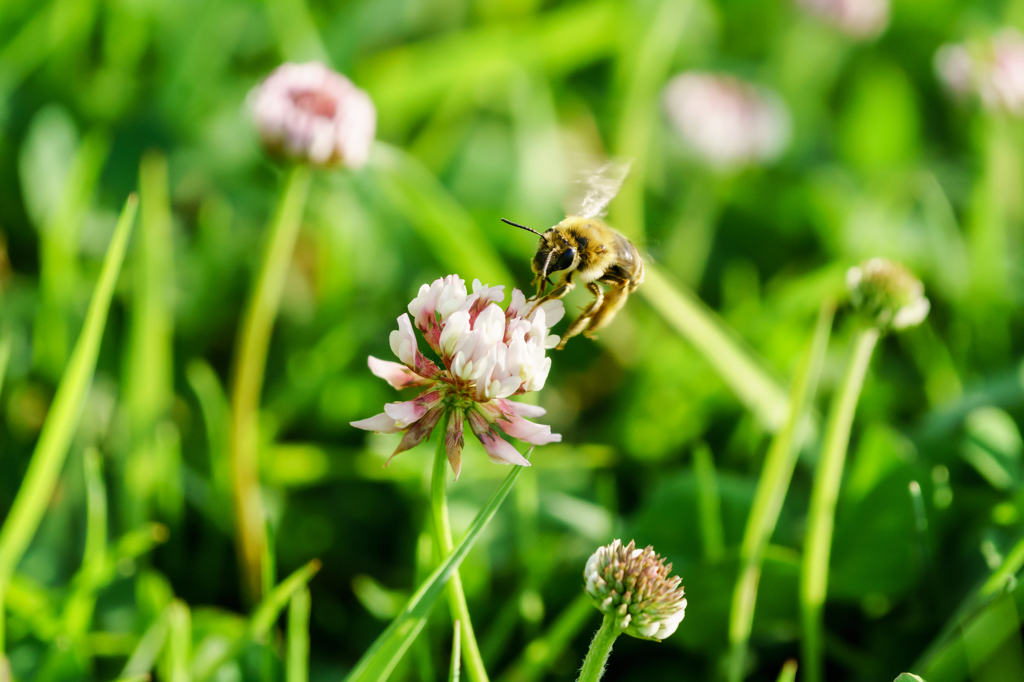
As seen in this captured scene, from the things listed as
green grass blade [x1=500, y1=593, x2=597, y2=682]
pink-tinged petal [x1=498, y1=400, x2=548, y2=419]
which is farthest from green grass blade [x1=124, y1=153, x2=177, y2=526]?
pink-tinged petal [x1=498, y1=400, x2=548, y2=419]

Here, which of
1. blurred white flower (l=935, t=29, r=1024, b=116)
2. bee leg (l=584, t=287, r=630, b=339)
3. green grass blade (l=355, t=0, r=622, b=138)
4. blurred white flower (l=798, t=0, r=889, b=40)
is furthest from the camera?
blurred white flower (l=798, t=0, r=889, b=40)

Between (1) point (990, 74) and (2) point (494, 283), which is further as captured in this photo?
(1) point (990, 74)

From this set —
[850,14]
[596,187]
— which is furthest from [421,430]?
[850,14]

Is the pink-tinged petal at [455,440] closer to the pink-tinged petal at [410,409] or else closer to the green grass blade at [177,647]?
the pink-tinged petal at [410,409]

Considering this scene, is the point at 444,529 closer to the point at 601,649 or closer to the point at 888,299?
the point at 601,649

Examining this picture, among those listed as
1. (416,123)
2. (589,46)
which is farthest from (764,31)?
(416,123)

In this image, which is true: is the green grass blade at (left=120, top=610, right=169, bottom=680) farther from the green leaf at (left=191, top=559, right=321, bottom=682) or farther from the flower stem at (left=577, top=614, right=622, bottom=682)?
the flower stem at (left=577, top=614, right=622, bottom=682)
